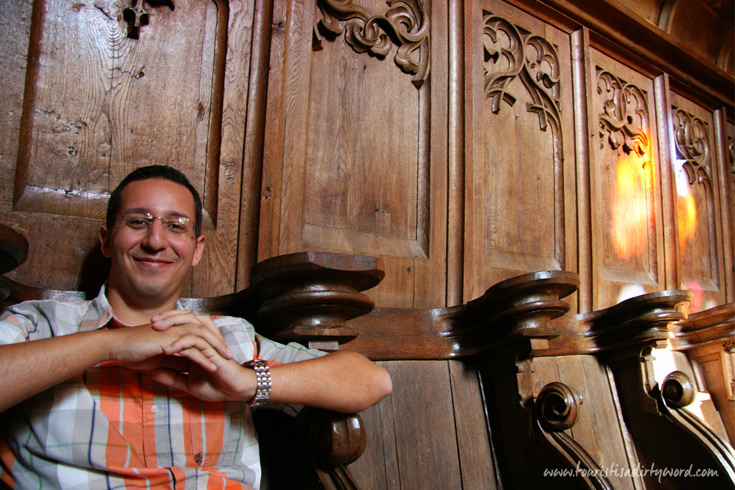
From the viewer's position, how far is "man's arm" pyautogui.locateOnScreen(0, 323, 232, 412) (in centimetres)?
87

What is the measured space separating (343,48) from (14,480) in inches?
62.9

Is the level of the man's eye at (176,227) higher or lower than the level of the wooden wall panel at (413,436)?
higher

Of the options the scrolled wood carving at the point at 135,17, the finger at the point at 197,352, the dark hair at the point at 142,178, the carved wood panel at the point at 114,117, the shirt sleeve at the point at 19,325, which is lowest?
the finger at the point at 197,352

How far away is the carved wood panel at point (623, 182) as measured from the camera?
2.61m

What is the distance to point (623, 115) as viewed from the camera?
289 cm

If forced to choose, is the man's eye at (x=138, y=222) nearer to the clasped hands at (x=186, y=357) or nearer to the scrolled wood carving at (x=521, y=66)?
the clasped hands at (x=186, y=357)

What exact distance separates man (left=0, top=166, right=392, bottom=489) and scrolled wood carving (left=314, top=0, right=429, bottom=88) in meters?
0.94

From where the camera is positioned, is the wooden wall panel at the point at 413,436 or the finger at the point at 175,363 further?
the wooden wall panel at the point at 413,436

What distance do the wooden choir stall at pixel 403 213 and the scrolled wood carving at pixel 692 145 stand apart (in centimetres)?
73

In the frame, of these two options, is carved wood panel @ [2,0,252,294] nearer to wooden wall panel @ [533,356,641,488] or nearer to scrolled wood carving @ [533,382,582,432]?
scrolled wood carving @ [533,382,582,432]

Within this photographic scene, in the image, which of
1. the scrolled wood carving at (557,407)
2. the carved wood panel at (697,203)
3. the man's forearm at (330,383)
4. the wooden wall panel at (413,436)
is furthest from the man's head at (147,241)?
the carved wood panel at (697,203)

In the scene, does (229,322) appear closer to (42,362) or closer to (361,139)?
(42,362)

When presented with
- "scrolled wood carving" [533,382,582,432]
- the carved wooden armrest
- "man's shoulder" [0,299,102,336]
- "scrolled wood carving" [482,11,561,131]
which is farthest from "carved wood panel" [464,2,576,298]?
"man's shoulder" [0,299,102,336]

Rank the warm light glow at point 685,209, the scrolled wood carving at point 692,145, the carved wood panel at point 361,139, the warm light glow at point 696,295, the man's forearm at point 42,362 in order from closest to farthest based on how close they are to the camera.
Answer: the man's forearm at point 42,362, the carved wood panel at point 361,139, the warm light glow at point 696,295, the warm light glow at point 685,209, the scrolled wood carving at point 692,145
